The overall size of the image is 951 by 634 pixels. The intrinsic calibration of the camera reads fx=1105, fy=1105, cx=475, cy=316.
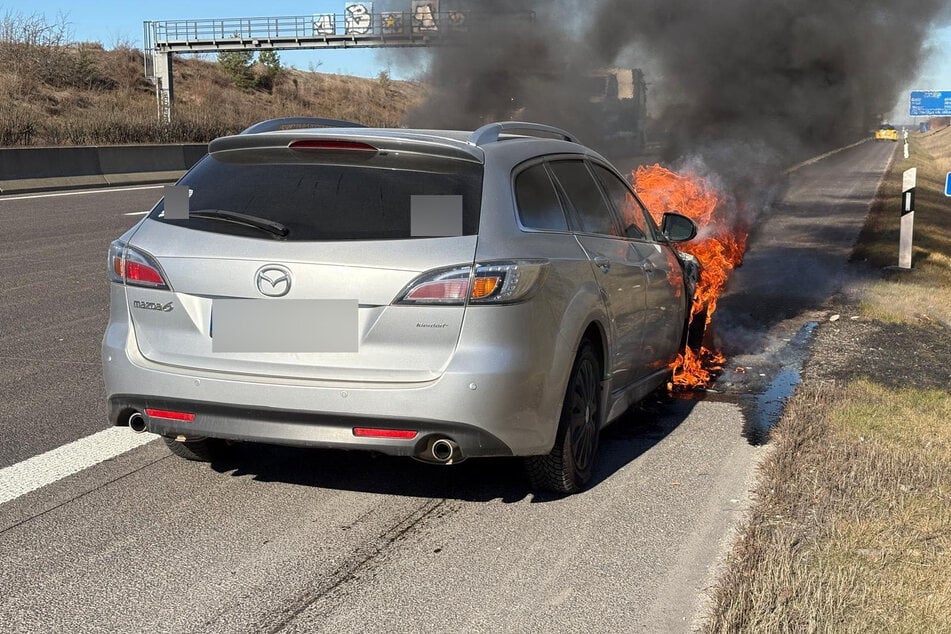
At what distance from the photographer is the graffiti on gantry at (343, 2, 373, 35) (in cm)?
4456

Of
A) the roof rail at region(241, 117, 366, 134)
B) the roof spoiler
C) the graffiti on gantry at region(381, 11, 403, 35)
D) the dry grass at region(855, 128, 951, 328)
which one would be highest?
the graffiti on gantry at region(381, 11, 403, 35)

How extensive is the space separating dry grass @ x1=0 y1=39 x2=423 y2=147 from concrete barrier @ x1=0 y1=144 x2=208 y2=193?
2.52 m

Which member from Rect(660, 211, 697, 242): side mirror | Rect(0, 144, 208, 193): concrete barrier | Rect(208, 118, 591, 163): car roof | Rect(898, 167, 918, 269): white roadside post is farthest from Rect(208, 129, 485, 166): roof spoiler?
Rect(0, 144, 208, 193): concrete barrier

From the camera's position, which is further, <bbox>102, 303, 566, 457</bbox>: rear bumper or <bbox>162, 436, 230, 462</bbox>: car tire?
<bbox>162, 436, 230, 462</bbox>: car tire

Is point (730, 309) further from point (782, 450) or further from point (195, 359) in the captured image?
point (195, 359)

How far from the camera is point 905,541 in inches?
171

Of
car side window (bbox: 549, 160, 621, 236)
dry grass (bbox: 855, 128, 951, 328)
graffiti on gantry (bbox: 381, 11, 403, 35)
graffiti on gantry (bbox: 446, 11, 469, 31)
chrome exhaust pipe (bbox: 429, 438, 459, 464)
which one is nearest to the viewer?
chrome exhaust pipe (bbox: 429, 438, 459, 464)

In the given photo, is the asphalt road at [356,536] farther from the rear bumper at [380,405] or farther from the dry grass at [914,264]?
the dry grass at [914,264]

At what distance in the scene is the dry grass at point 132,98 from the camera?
2811cm

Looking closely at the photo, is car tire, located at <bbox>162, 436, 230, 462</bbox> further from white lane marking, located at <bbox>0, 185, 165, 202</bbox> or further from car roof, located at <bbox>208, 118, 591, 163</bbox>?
white lane marking, located at <bbox>0, 185, 165, 202</bbox>

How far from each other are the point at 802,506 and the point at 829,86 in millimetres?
13190

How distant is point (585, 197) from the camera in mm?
5602

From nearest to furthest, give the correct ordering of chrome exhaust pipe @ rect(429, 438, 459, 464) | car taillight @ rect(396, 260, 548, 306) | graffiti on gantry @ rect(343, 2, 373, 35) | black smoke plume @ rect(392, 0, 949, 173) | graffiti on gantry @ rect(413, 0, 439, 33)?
car taillight @ rect(396, 260, 548, 306)
chrome exhaust pipe @ rect(429, 438, 459, 464)
black smoke plume @ rect(392, 0, 949, 173)
graffiti on gantry @ rect(413, 0, 439, 33)
graffiti on gantry @ rect(343, 2, 373, 35)

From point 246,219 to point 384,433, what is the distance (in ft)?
3.42
